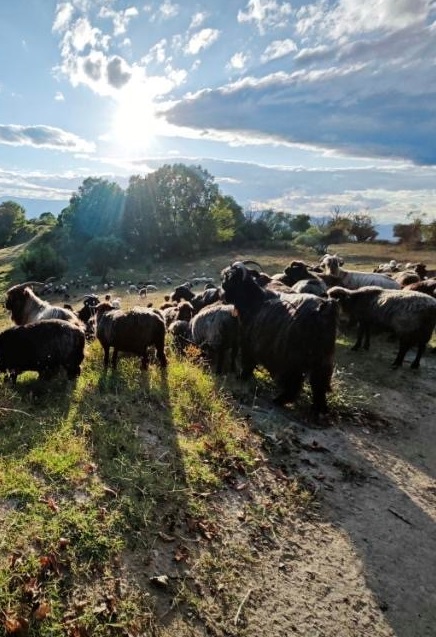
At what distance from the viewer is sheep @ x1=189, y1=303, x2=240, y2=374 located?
10.3 m

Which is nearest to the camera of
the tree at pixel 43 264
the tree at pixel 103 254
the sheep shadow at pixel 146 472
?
the sheep shadow at pixel 146 472

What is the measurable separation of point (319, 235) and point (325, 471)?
2312 inches

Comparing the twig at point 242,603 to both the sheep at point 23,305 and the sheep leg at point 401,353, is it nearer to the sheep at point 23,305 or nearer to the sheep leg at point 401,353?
the sheep leg at point 401,353

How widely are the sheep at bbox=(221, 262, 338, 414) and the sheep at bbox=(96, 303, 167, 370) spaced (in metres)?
1.64

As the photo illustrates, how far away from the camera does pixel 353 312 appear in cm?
1373

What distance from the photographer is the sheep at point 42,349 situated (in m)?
8.48

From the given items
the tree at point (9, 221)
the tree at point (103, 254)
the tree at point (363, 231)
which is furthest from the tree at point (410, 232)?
the tree at point (9, 221)

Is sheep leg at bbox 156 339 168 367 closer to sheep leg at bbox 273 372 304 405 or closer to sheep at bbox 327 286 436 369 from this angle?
sheep leg at bbox 273 372 304 405

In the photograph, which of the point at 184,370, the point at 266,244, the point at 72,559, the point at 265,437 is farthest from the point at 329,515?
the point at 266,244

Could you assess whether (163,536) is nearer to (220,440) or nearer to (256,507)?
(256,507)

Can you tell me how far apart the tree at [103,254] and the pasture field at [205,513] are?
4197 cm

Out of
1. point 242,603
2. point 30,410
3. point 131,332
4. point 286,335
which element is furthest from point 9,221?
point 242,603

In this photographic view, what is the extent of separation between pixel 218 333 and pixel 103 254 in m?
41.8

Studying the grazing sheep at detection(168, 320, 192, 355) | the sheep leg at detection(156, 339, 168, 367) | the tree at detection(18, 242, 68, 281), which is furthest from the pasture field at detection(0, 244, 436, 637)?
the tree at detection(18, 242, 68, 281)
